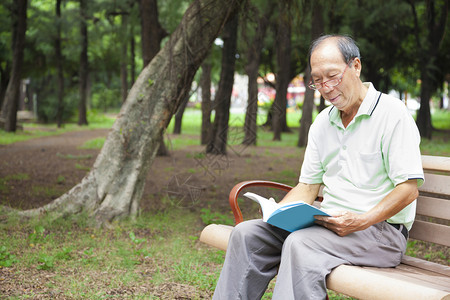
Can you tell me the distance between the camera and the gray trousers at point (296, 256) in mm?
2428

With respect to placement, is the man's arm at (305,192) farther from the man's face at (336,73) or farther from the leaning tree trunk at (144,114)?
the leaning tree trunk at (144,114)

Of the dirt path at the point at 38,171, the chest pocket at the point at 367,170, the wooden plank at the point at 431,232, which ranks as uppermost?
the chest pocket at the point at 367,170

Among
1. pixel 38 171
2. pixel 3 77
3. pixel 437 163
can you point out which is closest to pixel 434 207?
pixel 437 163

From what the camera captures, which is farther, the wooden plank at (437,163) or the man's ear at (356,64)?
the wooden plank at (437,163)

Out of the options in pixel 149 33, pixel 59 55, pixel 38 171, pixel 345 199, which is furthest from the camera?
pixel 59 55

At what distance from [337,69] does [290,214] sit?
80 centimetres

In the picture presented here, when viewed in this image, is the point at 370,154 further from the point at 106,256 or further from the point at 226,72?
the point at 226,72

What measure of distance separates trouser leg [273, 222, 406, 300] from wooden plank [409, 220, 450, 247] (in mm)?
325

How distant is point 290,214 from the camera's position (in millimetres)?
2508

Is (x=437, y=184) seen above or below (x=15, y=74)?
below

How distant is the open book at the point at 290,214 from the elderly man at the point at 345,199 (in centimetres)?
6

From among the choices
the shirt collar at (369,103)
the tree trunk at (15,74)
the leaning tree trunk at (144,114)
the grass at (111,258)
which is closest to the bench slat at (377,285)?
the shirt collar at (369,103)

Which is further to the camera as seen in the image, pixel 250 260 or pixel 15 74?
pixel 15 74

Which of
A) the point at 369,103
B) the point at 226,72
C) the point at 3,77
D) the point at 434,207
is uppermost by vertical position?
the point at 3,77
